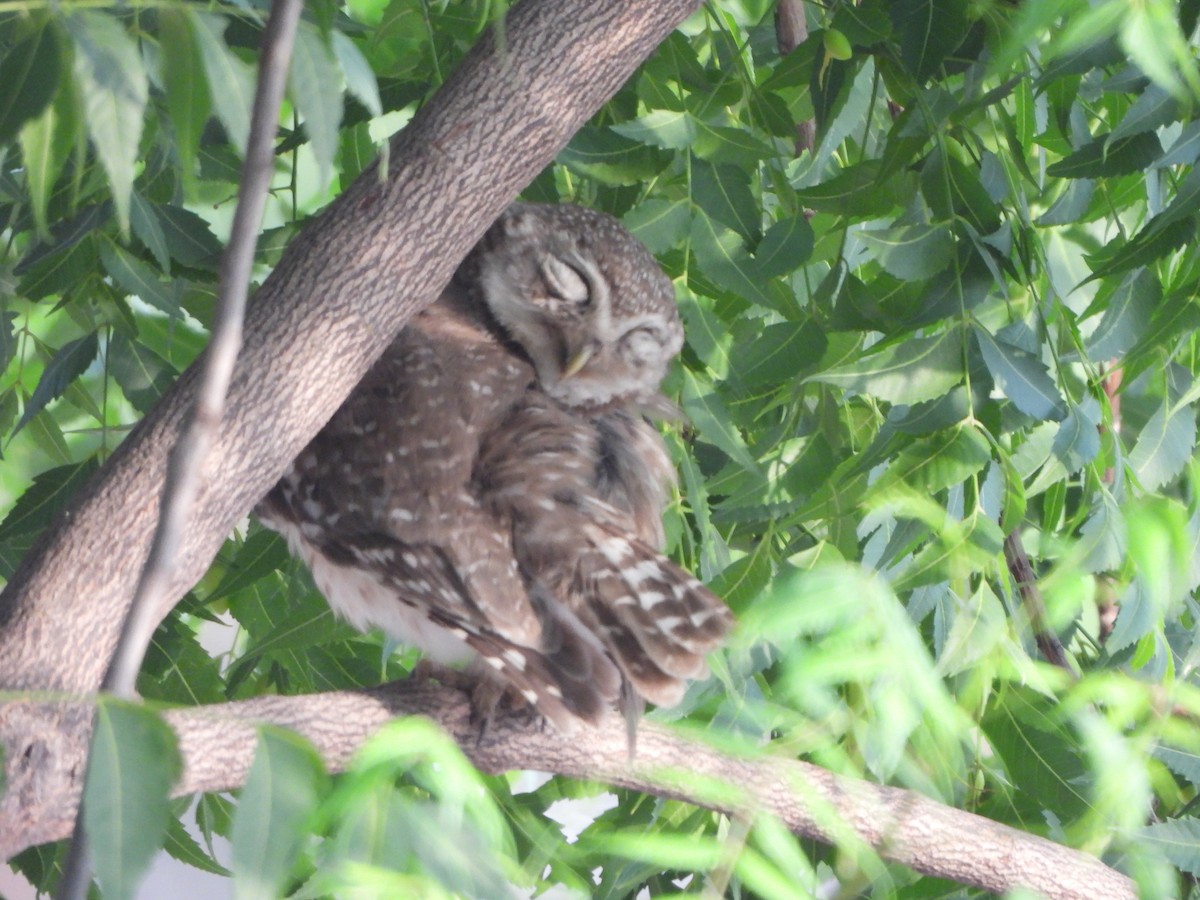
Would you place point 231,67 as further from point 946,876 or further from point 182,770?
point 946,876

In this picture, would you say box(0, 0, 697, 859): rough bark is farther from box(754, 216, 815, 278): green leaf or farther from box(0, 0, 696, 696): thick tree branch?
box(754, 216, 815, 278): green leaf

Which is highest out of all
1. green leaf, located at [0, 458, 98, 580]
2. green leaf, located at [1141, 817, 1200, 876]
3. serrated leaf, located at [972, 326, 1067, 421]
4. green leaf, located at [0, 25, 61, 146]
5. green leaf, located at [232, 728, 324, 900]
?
green leaf, located at [0, 25, 61, 146]

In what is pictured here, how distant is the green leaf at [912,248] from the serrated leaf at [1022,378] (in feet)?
0.27

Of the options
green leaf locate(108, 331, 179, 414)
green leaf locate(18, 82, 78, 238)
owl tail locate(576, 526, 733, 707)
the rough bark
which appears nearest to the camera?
green leaf locate(18, 82, 78, 238)

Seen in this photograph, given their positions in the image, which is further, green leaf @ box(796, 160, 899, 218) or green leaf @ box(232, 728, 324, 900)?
green leaf @ box(796, 160, 899, 218)

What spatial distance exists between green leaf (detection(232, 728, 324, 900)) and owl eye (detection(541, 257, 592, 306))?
117cm

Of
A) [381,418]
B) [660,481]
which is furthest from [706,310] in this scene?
[381,418]

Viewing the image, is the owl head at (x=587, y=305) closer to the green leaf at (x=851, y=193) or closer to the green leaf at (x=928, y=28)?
the green leaf at (x=851, y=193)

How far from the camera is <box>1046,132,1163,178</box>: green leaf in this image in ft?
4.38

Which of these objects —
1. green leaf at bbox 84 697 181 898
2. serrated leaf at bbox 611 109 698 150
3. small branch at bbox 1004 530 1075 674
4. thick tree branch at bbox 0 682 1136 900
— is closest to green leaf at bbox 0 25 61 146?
green leaf at bbox 84 697 181 898

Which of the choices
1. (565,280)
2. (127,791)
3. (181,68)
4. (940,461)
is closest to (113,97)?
(181,68)

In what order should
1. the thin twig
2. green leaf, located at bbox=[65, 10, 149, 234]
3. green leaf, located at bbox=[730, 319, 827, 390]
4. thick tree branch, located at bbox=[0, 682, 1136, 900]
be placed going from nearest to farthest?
1. the thin twig
2. green leaf, located at bbox=[65, 10, 149, 234]
3. thick tree branch, located at bbox=[0, 682, 1136, 900]
4. green leaf, located at bbox=[730, 319, 827, 390]

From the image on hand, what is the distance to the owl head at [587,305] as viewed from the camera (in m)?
1.75

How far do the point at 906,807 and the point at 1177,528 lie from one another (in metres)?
0.41
